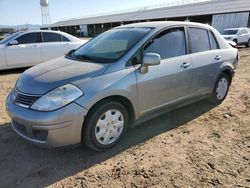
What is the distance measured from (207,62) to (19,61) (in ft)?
22.8

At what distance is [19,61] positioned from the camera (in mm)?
8961

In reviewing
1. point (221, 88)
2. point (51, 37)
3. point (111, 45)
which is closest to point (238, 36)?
point (51, 37)

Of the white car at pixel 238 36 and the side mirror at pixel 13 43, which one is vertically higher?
the side mirror at pixel 13 43

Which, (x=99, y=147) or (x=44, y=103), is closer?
(x=44, y=103)

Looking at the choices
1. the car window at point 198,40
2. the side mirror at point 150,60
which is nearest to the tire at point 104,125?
the side mirror at point 150,60

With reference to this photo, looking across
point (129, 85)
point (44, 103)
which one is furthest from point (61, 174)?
point (129, 85)

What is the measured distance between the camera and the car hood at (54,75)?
3.11 metres

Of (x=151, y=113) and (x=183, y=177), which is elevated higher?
(x=151, y=113)

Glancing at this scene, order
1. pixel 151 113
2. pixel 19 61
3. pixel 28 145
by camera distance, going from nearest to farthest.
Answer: pixel 28 145
pixel 151 113
pixel 19 61


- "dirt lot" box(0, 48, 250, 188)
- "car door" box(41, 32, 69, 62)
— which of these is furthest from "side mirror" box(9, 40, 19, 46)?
"dirt lot" box(0, 48, 250, 188)

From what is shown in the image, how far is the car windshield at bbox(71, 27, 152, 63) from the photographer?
3.65 meters

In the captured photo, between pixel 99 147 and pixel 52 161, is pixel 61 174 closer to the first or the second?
pixel 52 161

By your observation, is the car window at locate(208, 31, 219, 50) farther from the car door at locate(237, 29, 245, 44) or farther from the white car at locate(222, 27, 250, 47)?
the car door at locate(237, 29, 245, 44)

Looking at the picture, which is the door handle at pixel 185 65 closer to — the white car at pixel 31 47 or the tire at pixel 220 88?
the tire at pixel 220 88
